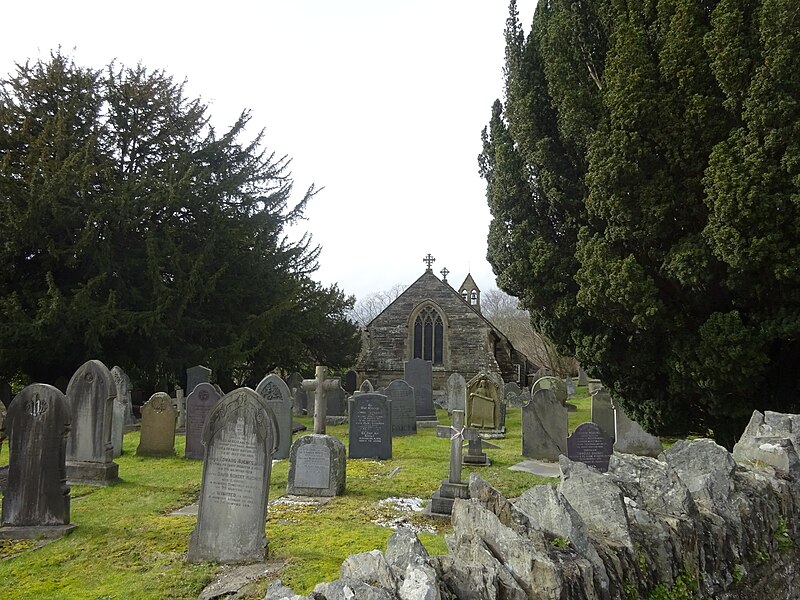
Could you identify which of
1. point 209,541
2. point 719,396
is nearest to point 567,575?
point 209,541

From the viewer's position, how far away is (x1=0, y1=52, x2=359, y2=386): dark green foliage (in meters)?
17.8

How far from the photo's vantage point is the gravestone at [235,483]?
551 centimetres

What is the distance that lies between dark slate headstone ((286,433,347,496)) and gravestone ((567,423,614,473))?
373 centimetres

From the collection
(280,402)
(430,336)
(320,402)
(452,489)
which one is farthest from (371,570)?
(430,336)

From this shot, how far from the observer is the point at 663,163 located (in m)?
7.36

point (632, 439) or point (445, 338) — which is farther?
Result: point (445, 338)

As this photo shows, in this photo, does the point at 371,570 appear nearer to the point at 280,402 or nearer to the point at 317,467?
the point at 317,467

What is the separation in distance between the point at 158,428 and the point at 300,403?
8722mm

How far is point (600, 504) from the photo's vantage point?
118 inches

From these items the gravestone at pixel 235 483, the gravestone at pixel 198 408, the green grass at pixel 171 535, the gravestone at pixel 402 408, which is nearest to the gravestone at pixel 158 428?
the gravestone at pixel 198 408

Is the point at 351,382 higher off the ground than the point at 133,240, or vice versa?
the point at 133,240

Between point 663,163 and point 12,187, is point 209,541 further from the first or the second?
point 12,187

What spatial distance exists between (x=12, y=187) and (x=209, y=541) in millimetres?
16999

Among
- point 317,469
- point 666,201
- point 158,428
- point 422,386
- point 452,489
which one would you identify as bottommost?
point 452,489
